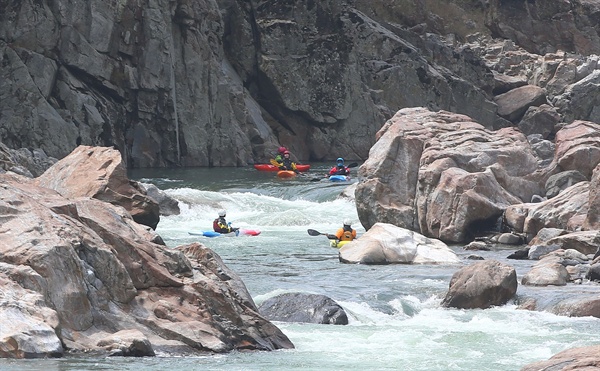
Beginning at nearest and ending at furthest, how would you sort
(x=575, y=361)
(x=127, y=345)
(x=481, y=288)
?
(x=575, y=361)
(x=127, y=345)
(x=481, y=288)

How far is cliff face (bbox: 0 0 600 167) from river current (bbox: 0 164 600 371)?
1639cm

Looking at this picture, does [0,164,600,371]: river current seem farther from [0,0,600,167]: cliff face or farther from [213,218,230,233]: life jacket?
[0,0,600,167]: cliff face

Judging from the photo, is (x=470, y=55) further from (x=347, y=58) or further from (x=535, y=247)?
(x=535, y=247)

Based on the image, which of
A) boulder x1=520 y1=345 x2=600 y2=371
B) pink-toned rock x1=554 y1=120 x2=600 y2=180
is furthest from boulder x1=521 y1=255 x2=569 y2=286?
boulder x1=520 y1=345 x2=600 y2=371

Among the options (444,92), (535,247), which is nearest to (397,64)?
(444,92)

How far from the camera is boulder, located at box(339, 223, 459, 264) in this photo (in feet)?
72.1

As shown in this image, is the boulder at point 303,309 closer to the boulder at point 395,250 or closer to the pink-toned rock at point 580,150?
the boulder at point 395,250

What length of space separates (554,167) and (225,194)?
1288 centimetres

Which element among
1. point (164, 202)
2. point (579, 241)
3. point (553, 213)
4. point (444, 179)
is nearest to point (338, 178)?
point (164, 202)

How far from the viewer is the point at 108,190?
2372 cm

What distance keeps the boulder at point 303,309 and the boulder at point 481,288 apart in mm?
2108

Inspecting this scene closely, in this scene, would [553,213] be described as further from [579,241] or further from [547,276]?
[547,276]

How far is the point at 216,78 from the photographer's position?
177ft

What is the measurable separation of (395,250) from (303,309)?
619 cm
